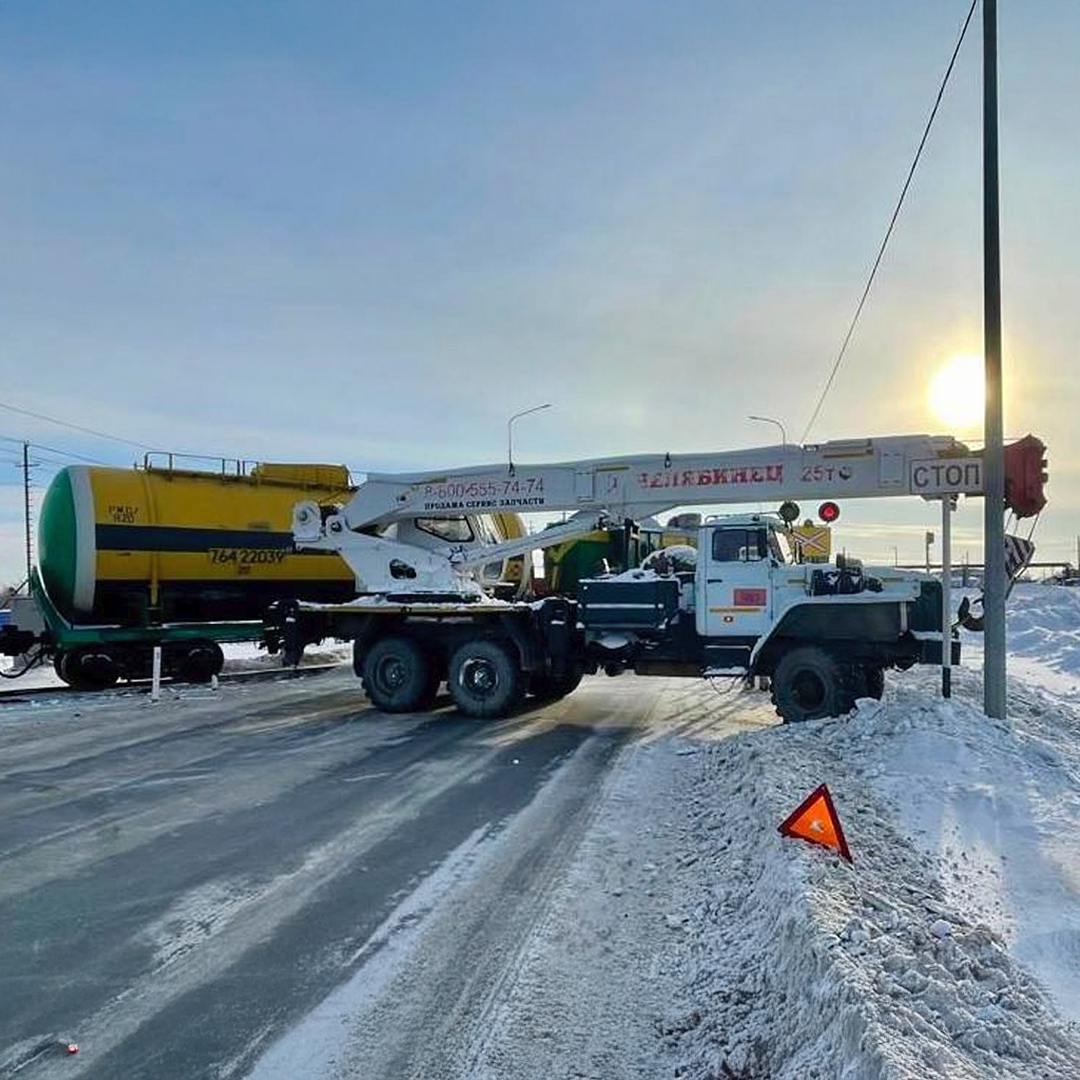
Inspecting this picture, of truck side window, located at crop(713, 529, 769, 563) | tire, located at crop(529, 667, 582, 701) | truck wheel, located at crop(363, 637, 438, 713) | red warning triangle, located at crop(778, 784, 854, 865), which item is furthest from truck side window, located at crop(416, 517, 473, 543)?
red warning triangle, located at crop(778, 784, 854, 865)

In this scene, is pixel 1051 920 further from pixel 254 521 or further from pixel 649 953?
pixel 254 521

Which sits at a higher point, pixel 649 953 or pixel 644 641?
pixel 644 641

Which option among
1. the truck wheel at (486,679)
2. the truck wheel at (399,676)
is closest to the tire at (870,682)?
the truck wheel at (486,679)

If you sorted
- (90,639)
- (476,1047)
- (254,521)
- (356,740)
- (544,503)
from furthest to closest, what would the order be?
(254,521) < (90,639) < (544,503) < (356,740) < (476,1047)

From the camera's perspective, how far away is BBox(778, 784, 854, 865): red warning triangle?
5492 mm

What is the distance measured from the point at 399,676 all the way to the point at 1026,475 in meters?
8.65

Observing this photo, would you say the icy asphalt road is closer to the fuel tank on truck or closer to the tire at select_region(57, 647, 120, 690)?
→ the fuel tank on truck

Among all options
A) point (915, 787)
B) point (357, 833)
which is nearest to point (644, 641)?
point (915, 787)

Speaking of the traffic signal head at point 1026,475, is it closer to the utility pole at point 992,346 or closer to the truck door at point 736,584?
the utility pole at point 992,346

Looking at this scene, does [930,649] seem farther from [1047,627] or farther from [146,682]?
[1047,627]

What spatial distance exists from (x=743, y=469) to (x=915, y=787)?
5.95 meters

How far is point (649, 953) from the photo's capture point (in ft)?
15.8

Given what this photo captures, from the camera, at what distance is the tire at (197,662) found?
17797mm

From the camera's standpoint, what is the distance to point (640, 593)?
1280cm
